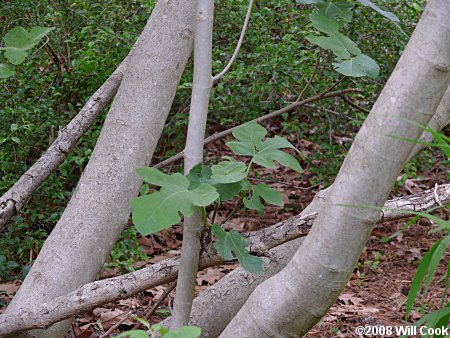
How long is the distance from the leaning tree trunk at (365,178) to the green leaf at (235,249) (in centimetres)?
22

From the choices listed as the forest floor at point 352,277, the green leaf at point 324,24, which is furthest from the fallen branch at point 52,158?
the green leaf at point 324,24

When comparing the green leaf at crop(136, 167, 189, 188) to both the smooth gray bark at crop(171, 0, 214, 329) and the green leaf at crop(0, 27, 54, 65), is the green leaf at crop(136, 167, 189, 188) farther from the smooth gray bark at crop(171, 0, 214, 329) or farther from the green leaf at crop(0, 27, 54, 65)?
the green leaf at crop(0, 27, 54, 65)

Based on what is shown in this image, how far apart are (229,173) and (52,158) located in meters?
1.30

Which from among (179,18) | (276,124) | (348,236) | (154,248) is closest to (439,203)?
(348,236)

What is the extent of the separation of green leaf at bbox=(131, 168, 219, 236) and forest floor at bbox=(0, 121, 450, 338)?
1.23m

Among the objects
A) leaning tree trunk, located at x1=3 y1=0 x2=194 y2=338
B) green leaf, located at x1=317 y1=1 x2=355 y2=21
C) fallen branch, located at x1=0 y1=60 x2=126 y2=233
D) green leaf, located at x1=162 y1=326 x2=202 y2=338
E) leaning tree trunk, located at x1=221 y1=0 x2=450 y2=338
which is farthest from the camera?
fallen branch, located at x1=0 y1=60 x2=126 y2=233

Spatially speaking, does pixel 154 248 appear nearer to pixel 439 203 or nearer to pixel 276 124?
pixel 276 124

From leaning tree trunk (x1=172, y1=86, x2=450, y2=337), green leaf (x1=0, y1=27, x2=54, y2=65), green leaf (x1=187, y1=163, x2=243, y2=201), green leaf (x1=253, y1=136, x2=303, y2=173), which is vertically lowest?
leaning tree trunk (x1=172, y1=86, x2=450, y2=337)

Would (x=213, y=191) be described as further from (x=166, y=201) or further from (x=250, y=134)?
(x=250, y=134)

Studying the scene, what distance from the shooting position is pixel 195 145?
1.70 meters

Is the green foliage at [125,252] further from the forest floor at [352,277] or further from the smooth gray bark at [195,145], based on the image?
the smooth gray bark at [195,145]

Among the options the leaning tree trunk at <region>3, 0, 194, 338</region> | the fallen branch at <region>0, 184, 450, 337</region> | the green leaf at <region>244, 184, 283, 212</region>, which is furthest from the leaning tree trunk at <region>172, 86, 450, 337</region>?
the green leaf at <region>244, 184, 283, 212</region>

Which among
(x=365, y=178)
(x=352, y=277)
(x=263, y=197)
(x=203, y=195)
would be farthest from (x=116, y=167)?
(x=352, y=277)

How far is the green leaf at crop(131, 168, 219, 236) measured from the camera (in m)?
1.41
